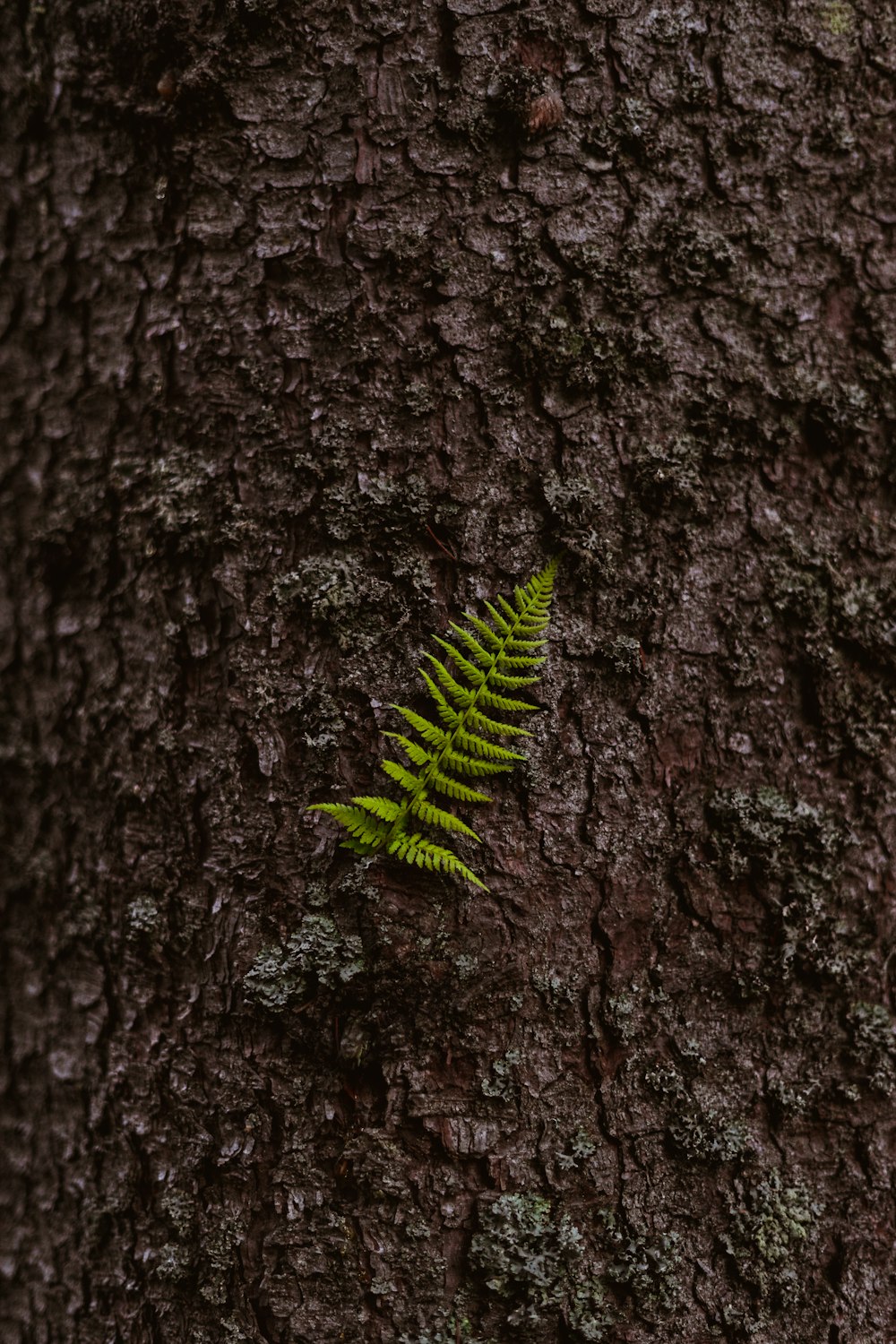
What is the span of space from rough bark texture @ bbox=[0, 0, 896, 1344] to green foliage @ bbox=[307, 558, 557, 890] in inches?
3.1

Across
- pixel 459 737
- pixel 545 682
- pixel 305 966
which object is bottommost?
pixel 305 966

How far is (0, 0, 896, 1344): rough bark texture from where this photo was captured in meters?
1.70

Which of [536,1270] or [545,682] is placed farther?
[545,682]

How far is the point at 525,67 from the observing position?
180 cm

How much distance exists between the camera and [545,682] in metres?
1.79

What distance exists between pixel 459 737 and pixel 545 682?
225 mm

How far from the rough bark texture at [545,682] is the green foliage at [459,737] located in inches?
3.1

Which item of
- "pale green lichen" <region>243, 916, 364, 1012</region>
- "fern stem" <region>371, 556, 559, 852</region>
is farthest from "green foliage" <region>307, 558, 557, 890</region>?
"pale green lichen" <region>243, 916, 364, 1012</region>

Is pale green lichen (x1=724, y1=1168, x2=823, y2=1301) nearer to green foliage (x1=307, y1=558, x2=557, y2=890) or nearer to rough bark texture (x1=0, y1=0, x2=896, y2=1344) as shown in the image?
rough bark texture (x1=0, y1=0, x2=896, y2=1344)

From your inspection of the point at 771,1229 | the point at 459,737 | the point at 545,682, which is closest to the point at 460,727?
the point at 459,737

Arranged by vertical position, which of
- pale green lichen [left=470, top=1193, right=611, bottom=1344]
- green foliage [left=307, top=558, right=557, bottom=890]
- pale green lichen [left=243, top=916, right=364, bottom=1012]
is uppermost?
green foliage [left=307, top=558, right=557, bottom=890]

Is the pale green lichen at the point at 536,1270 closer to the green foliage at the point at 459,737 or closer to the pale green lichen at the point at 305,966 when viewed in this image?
the pale green lichen at the point at 305,966

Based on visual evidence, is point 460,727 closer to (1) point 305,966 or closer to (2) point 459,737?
(2) point 459,737

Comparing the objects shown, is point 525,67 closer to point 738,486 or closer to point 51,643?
point 738,486
